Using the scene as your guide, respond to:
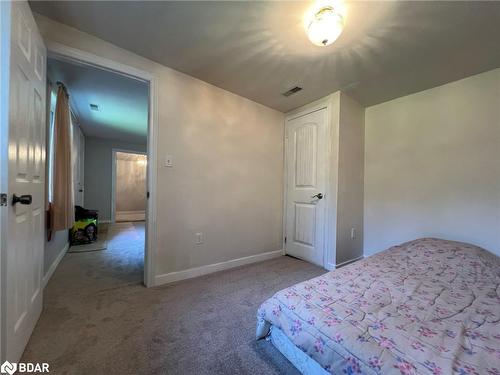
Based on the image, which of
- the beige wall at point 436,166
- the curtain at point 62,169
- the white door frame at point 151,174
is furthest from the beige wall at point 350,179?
the curtain at point 62,169

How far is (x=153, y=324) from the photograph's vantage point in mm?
1449

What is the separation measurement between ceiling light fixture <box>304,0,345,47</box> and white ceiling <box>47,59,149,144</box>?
1.60 metres

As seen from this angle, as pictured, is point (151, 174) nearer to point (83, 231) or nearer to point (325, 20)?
point (325, 20)

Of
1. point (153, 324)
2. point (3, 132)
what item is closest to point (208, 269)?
point (153, 324)

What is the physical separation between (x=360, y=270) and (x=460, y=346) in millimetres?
715

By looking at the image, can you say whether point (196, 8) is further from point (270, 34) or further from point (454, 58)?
point (454, 58)

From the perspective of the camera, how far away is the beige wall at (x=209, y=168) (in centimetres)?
207

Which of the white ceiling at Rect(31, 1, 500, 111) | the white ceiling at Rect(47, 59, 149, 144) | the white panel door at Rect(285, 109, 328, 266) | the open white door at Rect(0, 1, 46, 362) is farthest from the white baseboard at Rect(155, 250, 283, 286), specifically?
the white ceiling at Rect(31, 1, 500, 111)

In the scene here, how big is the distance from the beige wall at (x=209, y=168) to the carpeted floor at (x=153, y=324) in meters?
0.39

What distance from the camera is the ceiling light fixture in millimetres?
1338

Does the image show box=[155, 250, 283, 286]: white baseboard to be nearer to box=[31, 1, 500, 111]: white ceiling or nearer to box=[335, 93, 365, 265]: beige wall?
box=[335, 93, 365, 265]: beige wall

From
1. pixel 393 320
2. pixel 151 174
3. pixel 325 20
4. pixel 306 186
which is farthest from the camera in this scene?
pixel 306 186

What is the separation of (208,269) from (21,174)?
175 centimetres

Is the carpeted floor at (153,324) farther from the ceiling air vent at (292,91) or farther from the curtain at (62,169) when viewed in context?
the ceiling air vent at (292,91)
